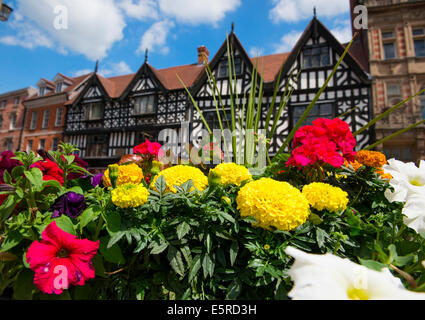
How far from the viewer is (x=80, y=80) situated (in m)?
19.9

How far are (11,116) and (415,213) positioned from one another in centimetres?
2836

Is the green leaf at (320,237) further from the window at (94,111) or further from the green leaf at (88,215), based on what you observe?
the window at (94,111)

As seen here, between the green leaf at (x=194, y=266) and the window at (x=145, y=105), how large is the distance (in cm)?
1369

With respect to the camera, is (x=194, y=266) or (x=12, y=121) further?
(x=12, y=121)

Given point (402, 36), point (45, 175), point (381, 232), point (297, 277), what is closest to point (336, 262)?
point (297, 277)

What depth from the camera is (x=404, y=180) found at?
3.39 ft

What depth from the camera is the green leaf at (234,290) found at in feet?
2.61

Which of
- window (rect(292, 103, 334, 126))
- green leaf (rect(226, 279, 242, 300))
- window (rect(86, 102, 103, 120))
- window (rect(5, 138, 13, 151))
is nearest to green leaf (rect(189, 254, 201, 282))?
green leaf (rect(226, 279, 242, 300))

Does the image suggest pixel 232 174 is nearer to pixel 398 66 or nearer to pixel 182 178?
pixel 182 178

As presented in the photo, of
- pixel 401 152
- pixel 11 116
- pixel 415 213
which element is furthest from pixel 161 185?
pixel 11 116

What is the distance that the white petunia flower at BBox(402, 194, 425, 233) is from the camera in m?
0.85

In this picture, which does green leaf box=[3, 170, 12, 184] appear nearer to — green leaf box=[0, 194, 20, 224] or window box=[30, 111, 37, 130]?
green leaf box=[0, 194, 20, 224]
